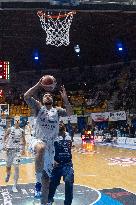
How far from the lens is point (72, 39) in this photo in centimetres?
3316

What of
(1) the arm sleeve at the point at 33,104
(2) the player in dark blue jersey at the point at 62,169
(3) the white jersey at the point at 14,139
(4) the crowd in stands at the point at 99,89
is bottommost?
(2) the player in dark blue jersey at the point at 62,169

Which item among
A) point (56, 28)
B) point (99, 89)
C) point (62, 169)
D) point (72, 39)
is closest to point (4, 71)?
point (56, 28)

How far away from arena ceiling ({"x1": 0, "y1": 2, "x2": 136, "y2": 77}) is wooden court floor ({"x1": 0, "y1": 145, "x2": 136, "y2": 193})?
7604 millimetres

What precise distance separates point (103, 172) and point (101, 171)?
12.8 inches

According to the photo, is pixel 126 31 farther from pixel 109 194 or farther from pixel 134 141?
pixel 109 194

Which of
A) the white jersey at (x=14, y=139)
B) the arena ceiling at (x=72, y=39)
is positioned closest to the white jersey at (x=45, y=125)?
the white jersey at (x=14, y=139)

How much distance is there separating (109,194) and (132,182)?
215 cm

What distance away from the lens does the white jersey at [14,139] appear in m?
11.5

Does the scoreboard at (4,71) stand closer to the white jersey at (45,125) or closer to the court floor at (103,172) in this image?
the court floor at (103,172)

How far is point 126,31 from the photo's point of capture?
99.8 feet

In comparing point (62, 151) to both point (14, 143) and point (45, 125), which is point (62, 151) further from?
point (14, 143)

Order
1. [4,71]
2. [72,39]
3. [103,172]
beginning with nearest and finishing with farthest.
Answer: [103,172], [4,71], [72,39]

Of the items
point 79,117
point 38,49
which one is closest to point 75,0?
point 79,117

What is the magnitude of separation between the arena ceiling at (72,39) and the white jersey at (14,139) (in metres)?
9.32
